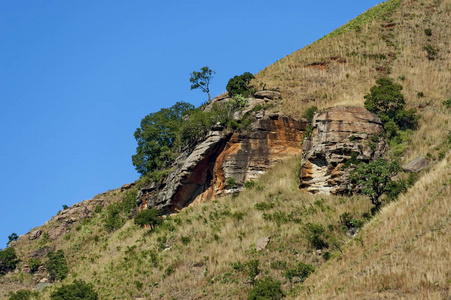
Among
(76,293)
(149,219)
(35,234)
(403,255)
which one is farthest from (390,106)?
(35,234)

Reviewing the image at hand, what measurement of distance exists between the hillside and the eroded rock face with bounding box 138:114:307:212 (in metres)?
1.62

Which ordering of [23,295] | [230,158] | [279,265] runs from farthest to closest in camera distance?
[230,158]
[23,295]
[279,265]

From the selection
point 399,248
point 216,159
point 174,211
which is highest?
point 216,159

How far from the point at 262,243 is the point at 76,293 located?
578 inches

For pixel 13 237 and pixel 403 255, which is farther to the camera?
pixel 13 237

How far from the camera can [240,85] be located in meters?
68.4

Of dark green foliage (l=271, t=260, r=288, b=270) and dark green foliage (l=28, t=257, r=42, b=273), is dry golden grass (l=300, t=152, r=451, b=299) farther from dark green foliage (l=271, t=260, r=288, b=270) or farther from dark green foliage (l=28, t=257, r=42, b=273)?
dark green foliage (l=28, t=257, r=42, b=273)

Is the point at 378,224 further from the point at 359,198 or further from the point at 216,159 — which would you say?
the point at 216,159

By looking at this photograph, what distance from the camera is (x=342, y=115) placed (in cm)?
5412

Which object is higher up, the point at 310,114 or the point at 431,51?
the point at 431,51

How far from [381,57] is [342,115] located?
24.9 meters

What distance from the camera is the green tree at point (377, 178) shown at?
4265 cm

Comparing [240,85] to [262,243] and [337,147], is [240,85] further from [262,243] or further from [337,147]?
[262,243]

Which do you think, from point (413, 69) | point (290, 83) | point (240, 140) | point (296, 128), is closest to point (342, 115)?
point (296, 128)
